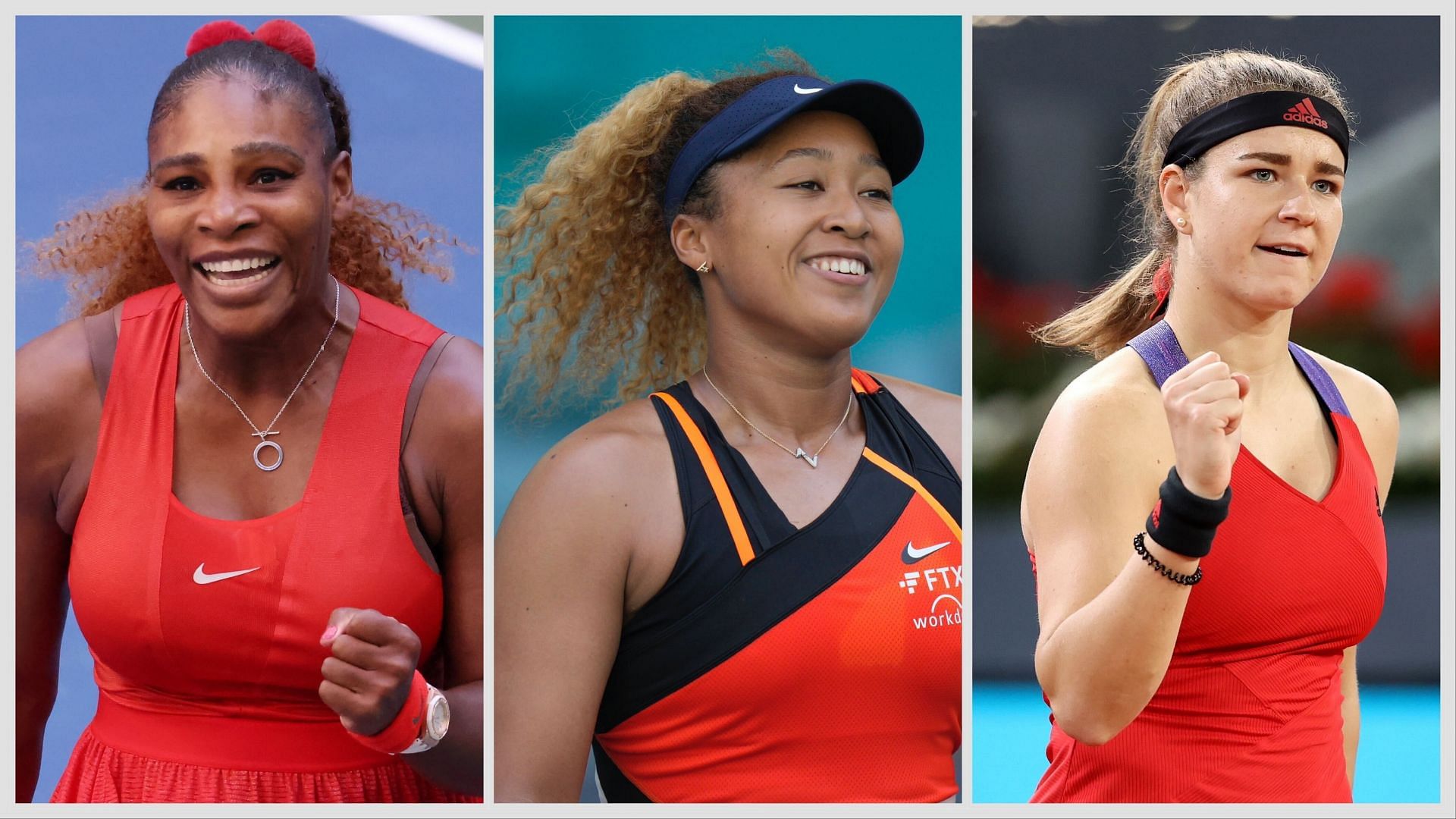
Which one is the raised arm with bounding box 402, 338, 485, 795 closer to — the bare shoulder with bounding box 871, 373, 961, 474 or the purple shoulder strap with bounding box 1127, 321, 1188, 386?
the bare shoulder with bounding box 871, 373, 961, 474

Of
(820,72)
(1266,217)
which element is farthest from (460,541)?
(1266,217)

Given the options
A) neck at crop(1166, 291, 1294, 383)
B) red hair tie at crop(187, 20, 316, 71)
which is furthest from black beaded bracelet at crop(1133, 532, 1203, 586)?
red hair tie at crop(187, 20, 316, 71)

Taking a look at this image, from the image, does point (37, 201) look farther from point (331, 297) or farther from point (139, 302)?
point (331, 297)

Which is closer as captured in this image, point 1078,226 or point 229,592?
point 229,592

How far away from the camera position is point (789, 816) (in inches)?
107

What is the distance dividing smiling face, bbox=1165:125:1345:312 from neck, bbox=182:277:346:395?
165cm

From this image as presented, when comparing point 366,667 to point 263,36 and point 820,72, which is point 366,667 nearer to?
point 263,36

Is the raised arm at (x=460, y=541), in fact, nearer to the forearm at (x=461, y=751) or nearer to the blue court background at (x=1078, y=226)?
the forearm at (x=461, y=751)

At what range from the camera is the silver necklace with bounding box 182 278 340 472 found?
9.21 feet

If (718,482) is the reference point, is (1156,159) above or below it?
above

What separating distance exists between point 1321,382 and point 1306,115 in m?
0.51

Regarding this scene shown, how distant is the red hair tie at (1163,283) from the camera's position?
2787mm

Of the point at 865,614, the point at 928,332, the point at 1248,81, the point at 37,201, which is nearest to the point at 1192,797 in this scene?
the point at 865,614

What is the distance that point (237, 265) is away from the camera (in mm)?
2732
